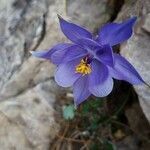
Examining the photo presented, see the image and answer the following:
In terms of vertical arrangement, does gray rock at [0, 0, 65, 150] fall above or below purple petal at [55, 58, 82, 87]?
below

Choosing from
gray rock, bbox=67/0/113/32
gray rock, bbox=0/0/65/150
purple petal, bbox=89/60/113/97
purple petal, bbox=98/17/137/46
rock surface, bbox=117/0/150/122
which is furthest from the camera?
gray rock, bbox=67/0/113/32

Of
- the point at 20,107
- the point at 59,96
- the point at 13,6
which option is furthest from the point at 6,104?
the point at 13,6

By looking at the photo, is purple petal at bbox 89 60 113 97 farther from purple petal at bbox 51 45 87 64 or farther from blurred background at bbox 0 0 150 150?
blurred background at bbox 0 0 150 150

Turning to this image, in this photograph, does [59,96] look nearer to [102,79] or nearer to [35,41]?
[35,41]

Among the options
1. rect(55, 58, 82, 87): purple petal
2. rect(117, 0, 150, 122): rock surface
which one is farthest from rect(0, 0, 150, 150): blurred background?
rect(55, 58, 82, 87): purple petal

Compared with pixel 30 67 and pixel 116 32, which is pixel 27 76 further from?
pixel 116 32

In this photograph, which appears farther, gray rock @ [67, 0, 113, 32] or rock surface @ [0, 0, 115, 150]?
gray rock @ [67, 0, 113, 32]

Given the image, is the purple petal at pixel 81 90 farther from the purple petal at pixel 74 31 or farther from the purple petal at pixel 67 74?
the purple petal at pixel 74 31
